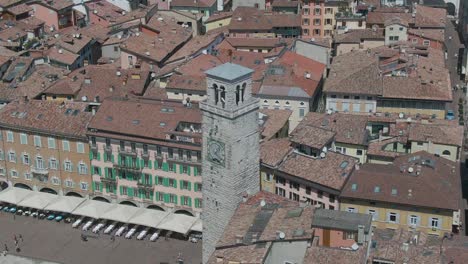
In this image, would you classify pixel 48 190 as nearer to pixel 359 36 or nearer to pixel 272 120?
pixel 272 120

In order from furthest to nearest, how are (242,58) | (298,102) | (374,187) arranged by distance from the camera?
(242,58) → (298,102) → (374,187)

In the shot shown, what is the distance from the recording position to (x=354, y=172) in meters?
79.1

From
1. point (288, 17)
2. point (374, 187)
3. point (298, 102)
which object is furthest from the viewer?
point (288, 17)

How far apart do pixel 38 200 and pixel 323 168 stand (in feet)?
114

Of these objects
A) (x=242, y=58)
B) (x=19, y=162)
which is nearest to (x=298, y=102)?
(x=242, y=58)

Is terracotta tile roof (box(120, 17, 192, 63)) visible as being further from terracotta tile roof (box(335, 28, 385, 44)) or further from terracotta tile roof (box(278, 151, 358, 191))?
terracotta tile roof (box(278, 151, 358, 191))

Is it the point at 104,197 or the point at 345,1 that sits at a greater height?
the point at 345,1

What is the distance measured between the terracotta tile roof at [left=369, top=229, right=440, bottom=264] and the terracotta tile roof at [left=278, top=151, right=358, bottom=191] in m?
9.71

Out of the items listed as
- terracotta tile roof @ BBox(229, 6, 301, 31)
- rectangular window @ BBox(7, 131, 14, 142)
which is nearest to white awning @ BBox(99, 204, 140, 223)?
rectangular window @ BBox(7, 131, 14, 142)

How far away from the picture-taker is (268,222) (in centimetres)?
6581

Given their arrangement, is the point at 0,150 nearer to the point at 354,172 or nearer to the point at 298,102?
the point at 298,102

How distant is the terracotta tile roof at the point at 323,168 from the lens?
78.8 meters

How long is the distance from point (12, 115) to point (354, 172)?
42.7 metres

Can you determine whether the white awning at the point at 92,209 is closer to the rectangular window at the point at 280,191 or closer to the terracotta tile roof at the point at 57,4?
the rectangular window at the point at 280,191
